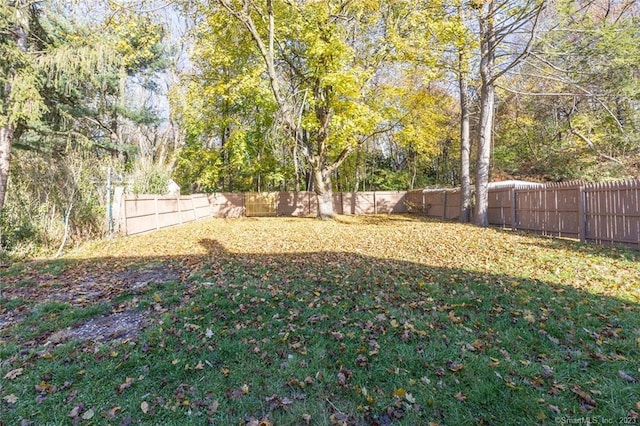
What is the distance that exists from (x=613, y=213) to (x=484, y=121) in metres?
5.15

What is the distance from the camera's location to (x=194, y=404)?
2.45 m

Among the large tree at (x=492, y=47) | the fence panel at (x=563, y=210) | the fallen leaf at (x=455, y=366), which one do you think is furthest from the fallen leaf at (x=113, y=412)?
the large tree at (x=492, y=47)

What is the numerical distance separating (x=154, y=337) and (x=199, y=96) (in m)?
15.2

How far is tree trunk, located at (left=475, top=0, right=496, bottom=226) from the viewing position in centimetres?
1088

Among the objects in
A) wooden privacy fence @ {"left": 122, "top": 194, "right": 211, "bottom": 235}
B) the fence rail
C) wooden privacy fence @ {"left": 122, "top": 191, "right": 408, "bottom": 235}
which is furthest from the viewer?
wooden privacy fence @ {"left": 122, "top": 191, "right": 408, "bottom": 235}

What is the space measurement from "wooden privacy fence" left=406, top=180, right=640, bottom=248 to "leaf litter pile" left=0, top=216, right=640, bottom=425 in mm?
1889

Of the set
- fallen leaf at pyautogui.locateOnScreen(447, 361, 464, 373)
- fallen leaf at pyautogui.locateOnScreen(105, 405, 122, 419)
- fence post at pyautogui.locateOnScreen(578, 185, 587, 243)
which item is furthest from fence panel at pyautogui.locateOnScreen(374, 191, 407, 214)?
fallen leaf at pyautogui.locateOnScreen(105, 405, 122, 419)

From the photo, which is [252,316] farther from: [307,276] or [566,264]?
[566,264]

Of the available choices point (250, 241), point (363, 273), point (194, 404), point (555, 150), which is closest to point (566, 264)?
point (363, 273)

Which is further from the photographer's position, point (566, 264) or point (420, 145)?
point (420, 145)

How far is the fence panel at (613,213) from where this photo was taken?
22.5 ft

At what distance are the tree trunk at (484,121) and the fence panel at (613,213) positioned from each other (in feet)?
11.9

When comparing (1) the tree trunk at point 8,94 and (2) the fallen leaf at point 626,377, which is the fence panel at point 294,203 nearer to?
(1) the tree trunk at point 8,94

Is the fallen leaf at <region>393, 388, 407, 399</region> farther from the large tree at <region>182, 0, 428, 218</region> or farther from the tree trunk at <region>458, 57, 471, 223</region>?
the tree trunk at <region>458, 57, 471, 223</region>
